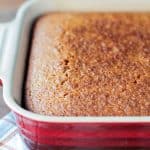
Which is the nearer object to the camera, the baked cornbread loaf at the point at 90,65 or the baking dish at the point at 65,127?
the baking dish at the point at 65,127

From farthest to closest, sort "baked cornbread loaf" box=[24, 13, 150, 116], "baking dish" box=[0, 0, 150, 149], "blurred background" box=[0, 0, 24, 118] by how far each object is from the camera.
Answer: "blurred background" box=[0, 0, 24, 118] → "baked cornbread loaf" box=[24, 13, 150, 116] → "baking dish" box=[0, 0, 150, 149]

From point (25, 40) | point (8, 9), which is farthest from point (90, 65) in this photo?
point (8, 9)

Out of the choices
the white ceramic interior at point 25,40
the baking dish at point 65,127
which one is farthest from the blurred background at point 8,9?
the baking dish at point 65,127

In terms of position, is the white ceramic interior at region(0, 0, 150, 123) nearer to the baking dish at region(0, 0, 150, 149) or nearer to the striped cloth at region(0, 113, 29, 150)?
the baking dish at region(0, 0, 150, 149)

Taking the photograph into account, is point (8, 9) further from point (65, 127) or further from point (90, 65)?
point (65, 127)

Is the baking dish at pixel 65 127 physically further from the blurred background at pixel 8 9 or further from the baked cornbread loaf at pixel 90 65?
the blurred background at pixel 8 9

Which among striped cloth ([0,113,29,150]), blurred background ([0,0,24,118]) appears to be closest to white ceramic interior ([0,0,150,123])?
striped cloth ([0,113,29,150])

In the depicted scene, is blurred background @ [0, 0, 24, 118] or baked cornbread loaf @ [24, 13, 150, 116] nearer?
baked cornbread loaf @ [24, 13, 150, 116]
